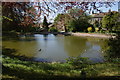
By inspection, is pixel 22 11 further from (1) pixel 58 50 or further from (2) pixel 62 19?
(1) pixel 58 50

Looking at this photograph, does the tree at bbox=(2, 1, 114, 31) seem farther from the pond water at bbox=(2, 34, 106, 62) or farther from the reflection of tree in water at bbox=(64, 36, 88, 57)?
the reflection of tree in water at bbox=(64, 36, 88, 57)

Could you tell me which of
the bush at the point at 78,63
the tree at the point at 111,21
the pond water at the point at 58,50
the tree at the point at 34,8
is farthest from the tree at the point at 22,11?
the tree at the point at 111,21

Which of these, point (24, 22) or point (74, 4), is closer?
point (74, 4)

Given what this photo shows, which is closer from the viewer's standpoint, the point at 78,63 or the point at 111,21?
the point at 78,63

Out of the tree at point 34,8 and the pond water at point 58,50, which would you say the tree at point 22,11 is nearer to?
the tree at point 34,8

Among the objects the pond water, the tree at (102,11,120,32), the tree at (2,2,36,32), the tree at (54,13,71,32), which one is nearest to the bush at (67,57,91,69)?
the pond water

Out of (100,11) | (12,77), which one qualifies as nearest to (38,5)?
(100,11)

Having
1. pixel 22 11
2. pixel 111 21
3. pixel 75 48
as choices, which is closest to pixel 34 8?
pixel 22 11

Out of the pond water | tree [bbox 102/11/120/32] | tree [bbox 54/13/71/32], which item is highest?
tree [bbox 102/11/120/32]

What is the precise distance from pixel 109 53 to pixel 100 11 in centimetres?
525

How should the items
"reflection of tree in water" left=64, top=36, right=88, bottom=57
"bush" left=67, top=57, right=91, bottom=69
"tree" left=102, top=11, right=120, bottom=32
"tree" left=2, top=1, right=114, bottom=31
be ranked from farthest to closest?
"tree" left=102, top=11, right=120, bottom=32 < "reflection of tree in water" left=64, top=36, right=88, bottom=57 < "bush" left=67, top=57, right=91, bottom=69 < "tree" left=2, top=1, right=114, bottom=31

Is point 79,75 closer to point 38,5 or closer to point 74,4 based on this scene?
point 74,4

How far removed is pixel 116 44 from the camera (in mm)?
7281

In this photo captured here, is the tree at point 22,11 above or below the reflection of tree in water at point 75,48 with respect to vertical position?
above
